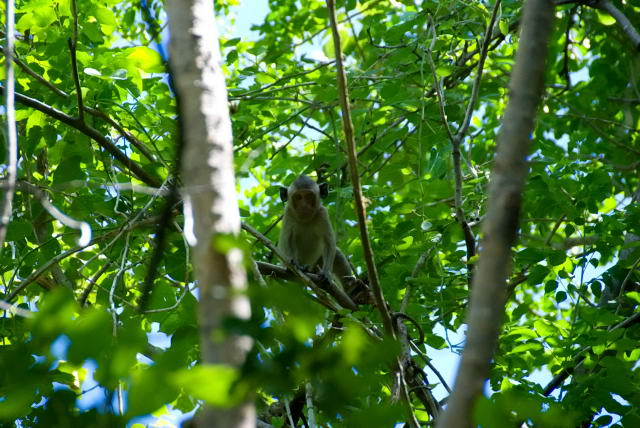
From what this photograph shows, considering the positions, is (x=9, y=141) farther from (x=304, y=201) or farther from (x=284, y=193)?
(x=304, y=201)

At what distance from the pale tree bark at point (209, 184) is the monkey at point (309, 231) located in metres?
7.28

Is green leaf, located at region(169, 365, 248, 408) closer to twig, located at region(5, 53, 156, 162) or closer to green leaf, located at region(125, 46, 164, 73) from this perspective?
green leaf, located at region(125, 46, 164, 73)

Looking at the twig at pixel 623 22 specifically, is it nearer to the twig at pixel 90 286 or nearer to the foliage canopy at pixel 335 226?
the foliage canopy at pixel 335 226

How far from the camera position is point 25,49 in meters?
7.35

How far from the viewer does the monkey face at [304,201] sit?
10312mm

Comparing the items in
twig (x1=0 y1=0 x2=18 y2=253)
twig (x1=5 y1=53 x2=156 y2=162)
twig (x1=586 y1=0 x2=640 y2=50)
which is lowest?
twig (x1=0 y1=0 x2=18 y2=253)

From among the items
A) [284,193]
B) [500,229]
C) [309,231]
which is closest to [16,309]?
[500,229]

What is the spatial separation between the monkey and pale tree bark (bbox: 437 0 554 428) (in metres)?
7.72

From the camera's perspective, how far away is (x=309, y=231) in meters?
11.0

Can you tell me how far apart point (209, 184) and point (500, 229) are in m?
0.82

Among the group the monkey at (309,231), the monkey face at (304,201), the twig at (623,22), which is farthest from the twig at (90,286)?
the twig at (623,22)

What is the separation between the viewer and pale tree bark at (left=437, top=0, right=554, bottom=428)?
1.78 m

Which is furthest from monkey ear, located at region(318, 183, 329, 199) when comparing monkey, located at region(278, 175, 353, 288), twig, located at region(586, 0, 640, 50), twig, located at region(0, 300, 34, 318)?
twig, located at region(0, 300, 34, 318)

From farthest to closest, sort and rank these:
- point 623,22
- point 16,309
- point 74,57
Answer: point 623,22, point 74,57, point 16,309
